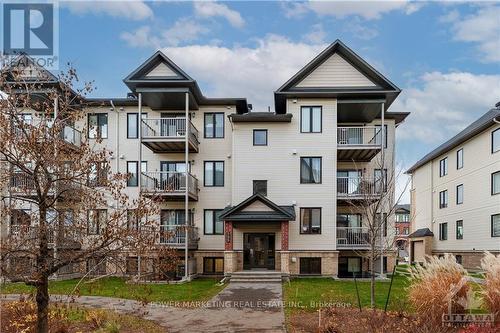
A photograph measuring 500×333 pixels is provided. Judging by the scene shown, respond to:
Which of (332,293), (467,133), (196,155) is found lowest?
(332,293)

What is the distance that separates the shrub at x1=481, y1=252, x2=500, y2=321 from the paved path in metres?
4.75

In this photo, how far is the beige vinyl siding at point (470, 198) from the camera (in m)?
23.9

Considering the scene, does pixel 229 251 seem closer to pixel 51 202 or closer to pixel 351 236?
pixel 351 236

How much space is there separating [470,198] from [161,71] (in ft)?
69.8

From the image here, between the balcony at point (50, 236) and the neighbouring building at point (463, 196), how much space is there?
73.0ft

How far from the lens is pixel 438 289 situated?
9.21 metres

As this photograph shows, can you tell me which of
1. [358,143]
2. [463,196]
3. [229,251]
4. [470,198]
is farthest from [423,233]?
[229,251]

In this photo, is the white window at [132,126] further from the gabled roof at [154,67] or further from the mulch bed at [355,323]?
the mulch bed at [355,323]

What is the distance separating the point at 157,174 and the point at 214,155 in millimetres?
3480

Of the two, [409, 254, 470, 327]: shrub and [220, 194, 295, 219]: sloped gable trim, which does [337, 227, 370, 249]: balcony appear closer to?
[220, 194, 295, 219]: sloped gable trim

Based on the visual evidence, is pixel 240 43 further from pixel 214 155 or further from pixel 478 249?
pixel 478 249

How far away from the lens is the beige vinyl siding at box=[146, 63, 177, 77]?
21306 millimetres

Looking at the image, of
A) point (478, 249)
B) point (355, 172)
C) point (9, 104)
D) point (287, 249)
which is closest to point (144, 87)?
point (287, 249)

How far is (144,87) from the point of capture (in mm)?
21016
